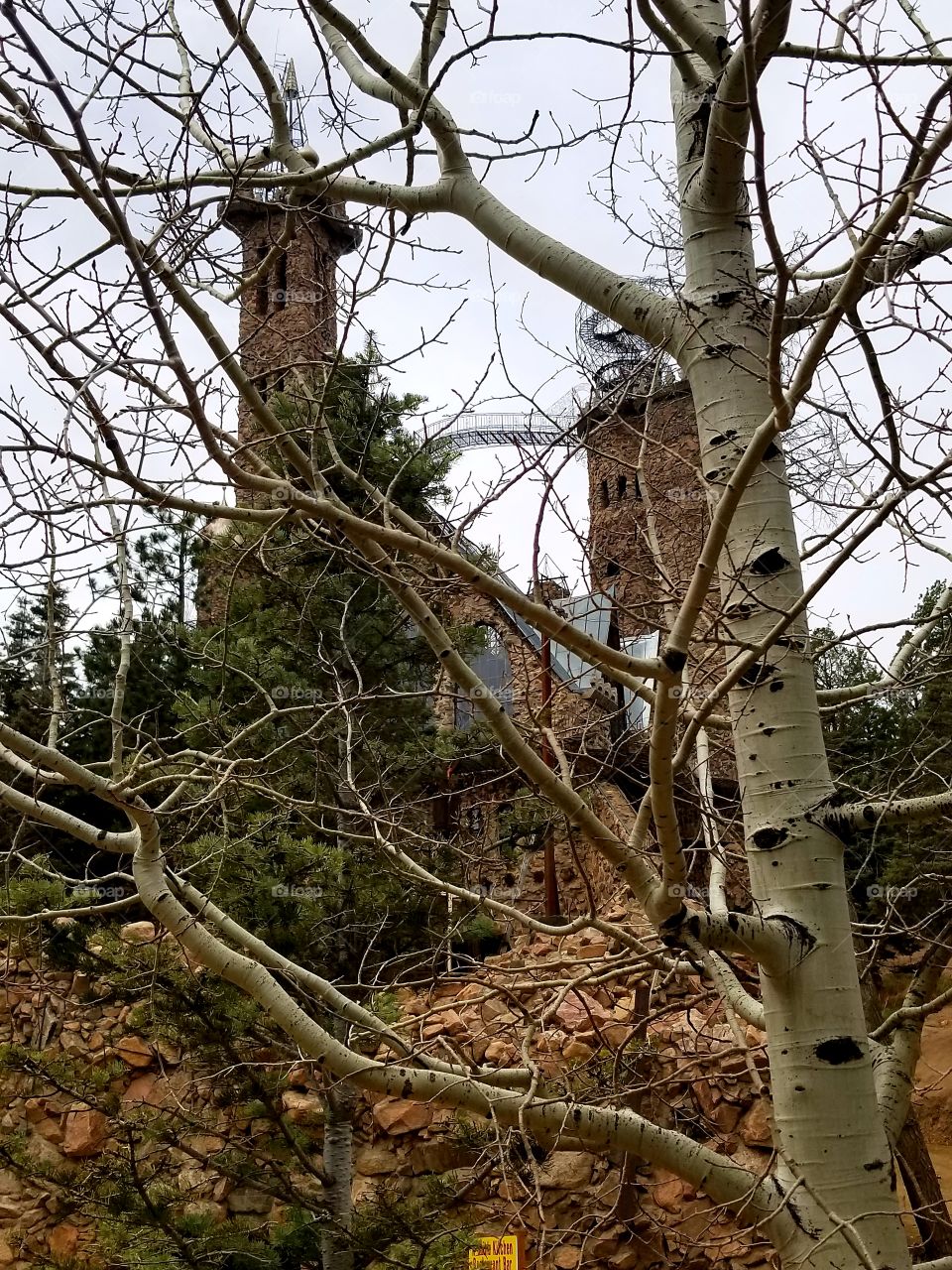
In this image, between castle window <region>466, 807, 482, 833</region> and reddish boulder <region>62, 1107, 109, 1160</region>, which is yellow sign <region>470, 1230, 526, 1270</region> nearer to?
castle window <region>466, 807, 482, 833</region>

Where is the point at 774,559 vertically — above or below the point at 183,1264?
above

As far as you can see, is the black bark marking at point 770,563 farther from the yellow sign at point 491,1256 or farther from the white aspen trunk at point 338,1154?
the white aspen trunk at point 338,1154

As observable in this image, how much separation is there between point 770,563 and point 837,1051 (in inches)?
40.3

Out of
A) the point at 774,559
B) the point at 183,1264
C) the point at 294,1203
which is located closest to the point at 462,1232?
the point at 294,1203

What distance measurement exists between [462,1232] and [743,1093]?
7.66 feet

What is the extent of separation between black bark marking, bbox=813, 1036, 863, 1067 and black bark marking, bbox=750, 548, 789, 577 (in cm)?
98

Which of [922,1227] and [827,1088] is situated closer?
[827,1088]

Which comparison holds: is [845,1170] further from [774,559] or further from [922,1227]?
[922,1227]

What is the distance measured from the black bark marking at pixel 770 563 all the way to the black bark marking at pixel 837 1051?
978 mm

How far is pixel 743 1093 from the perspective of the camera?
266 inches

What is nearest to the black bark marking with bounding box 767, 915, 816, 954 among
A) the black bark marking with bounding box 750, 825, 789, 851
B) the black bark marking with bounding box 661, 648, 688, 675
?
the black bark marking with bounding box 750, 825, 789, 851

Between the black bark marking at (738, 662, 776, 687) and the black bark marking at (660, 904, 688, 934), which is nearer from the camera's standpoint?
the black bark marking at (660, 904, 688, 934)

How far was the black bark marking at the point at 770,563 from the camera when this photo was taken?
2441 mm

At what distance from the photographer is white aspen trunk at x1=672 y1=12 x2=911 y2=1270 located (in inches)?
83.5
